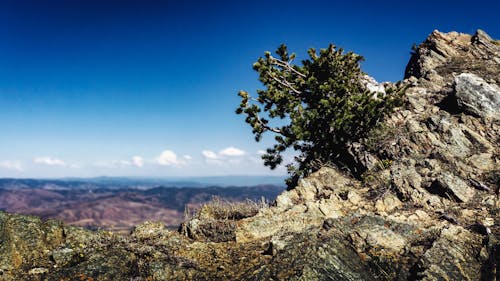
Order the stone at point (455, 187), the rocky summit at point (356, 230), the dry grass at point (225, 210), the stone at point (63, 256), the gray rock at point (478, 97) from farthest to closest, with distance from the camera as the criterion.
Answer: the gray rock at point (478, 97) → the stone at point (455, 187) → the dry grass at point (225, 210) → the stone at point (63, 256) → the rocky summit at point (356, 230)

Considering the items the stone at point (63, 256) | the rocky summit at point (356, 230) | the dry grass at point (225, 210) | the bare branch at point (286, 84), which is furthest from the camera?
the bare branch at point (286, 84)

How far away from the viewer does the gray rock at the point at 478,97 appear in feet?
55.2

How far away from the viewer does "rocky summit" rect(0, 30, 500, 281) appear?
24.6 feet

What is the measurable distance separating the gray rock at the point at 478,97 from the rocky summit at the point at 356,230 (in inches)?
2.1

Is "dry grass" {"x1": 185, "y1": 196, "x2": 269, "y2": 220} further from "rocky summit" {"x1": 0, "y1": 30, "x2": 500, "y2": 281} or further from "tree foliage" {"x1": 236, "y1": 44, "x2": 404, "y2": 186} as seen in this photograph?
"tree foliage" {"x1": 236, "y1": 44, "x2": 404, "y2": 186}

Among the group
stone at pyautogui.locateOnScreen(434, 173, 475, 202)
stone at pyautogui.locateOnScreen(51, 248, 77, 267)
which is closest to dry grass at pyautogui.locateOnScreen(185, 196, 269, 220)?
stone at pyautogui.locateOnScreen(51, 248, 77, 267)

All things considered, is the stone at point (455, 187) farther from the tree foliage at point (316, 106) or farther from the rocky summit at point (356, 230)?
the tree foliage at point (316, 106)

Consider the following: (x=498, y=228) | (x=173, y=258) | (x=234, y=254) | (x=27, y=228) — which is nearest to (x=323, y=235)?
(x=234, y=254)

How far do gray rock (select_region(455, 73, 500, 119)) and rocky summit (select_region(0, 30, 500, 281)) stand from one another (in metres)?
0.05

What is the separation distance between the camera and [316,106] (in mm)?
18672

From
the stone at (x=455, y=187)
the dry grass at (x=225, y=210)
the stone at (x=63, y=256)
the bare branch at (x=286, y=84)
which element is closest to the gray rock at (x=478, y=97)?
the stone at (x=455, y=187)

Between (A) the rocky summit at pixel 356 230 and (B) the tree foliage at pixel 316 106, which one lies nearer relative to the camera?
(A) the rocky summit at pixel 356 230

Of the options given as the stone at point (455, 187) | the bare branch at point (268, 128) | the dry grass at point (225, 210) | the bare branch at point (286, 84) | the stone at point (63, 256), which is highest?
the bare branch at point (286, 84)

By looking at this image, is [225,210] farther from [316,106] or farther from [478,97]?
[478,97]
